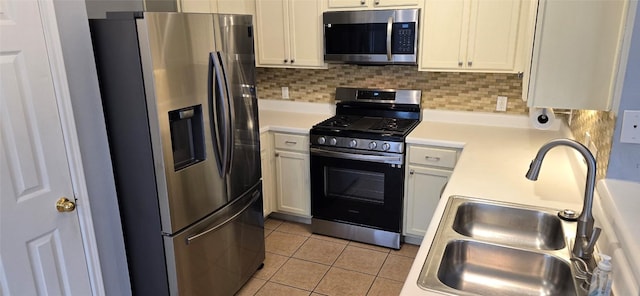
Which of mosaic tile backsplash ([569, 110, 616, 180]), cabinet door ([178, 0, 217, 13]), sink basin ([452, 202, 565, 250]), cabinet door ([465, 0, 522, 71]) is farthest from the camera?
cabinet door ([465, 0, 522, 71])

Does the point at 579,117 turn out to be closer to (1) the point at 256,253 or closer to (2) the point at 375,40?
(2) the point at 375,40

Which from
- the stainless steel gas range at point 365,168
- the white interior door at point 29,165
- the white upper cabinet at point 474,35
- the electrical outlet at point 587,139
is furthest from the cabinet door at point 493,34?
the white interior door at point 29,165

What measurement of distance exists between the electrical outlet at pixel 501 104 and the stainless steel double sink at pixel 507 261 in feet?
4.92

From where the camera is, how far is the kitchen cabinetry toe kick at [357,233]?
3055 mm

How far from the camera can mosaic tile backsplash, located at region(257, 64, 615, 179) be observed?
302cm

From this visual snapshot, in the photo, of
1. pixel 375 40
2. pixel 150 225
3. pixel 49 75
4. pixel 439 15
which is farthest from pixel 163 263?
pixel 439 15

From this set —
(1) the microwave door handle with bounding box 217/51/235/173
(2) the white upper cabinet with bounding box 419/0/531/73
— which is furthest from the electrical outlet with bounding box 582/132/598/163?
(1) the microwave door handle with bounding box 217/51/235/173

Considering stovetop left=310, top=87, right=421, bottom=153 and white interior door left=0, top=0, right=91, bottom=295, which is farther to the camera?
stovetop left=310, top=87, right=421, bottom=153

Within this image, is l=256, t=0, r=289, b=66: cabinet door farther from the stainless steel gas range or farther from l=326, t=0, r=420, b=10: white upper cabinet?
the stainless steel gas range

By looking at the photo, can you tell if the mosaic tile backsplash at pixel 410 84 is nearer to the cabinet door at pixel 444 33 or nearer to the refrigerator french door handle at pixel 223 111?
the cabinet door at pixel 444 33

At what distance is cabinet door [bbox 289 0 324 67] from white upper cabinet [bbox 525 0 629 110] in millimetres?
1930

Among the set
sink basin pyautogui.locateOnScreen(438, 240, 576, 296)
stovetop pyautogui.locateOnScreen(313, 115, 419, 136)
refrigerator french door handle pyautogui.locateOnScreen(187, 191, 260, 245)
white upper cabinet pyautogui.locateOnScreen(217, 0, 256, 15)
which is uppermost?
white upper cabinet pyautogui.locateOnScreen(217, 0, 256, 15)

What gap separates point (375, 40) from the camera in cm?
294

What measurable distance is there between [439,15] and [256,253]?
1957mm
